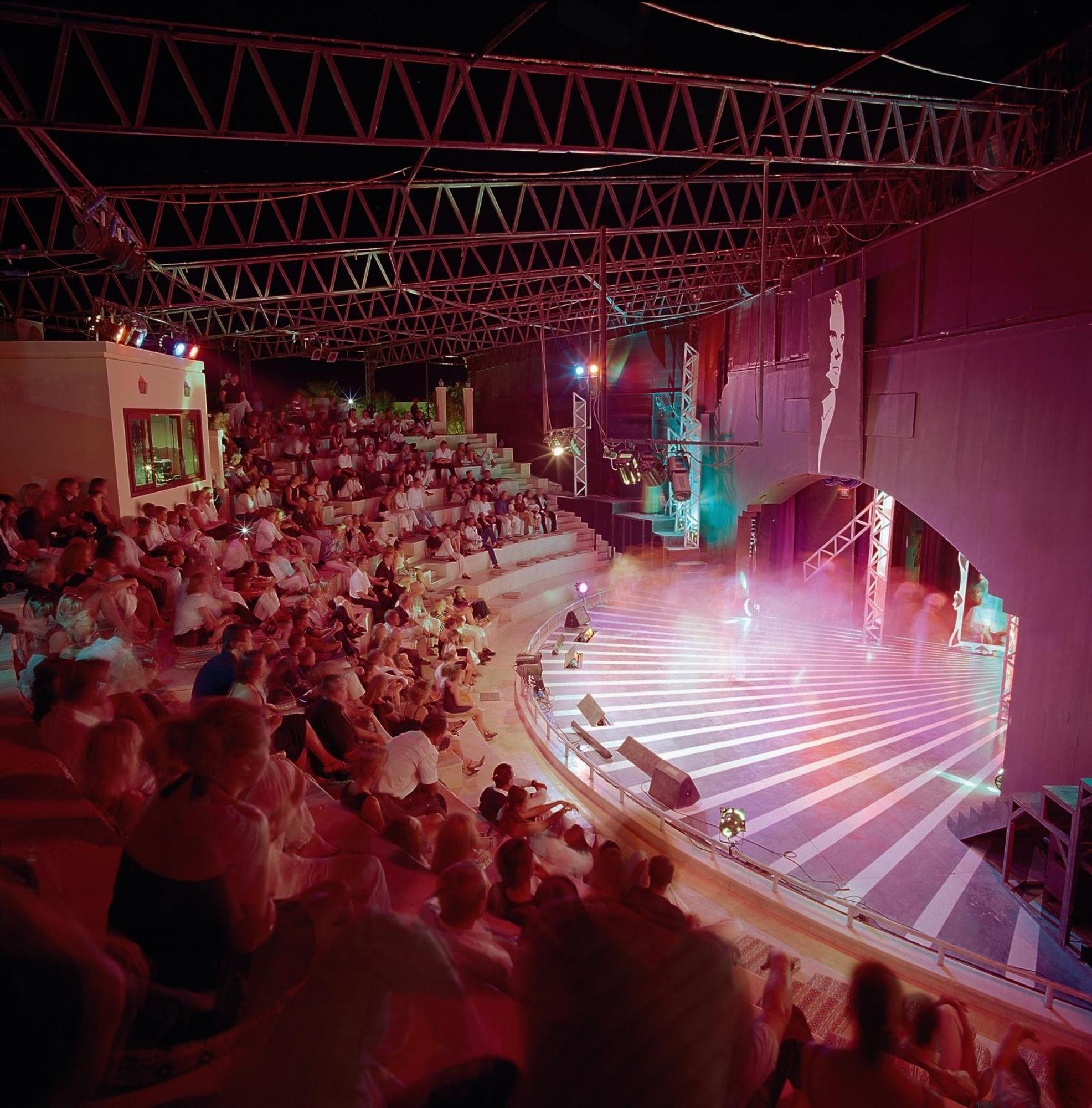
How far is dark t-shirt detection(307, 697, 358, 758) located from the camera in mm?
5004

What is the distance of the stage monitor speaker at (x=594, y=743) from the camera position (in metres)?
8.52

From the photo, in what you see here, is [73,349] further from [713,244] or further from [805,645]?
[805,645]

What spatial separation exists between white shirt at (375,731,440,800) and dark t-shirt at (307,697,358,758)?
1.15 ft

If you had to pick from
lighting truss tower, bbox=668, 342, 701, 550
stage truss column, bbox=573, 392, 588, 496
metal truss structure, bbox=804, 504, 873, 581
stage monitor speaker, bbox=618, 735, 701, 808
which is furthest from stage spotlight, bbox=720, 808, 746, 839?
stage truss column, bbox=573, 392, 588, 496

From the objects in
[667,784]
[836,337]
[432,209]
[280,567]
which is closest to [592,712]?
[667,784]

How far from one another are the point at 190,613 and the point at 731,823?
5.00m

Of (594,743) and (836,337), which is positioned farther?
(836,337)

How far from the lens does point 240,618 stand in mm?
6770

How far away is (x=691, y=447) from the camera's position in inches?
752

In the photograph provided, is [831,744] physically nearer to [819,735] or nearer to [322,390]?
[819,735]

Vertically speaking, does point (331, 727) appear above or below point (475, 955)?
below

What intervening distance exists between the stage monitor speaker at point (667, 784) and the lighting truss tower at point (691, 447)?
465 inches

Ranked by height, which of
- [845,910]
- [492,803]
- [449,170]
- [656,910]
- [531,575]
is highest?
[449,170]

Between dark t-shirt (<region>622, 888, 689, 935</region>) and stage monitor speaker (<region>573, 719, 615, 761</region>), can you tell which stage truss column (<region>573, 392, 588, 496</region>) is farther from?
dark t-shirt (<region>622, 888, 689, 935</region>)
